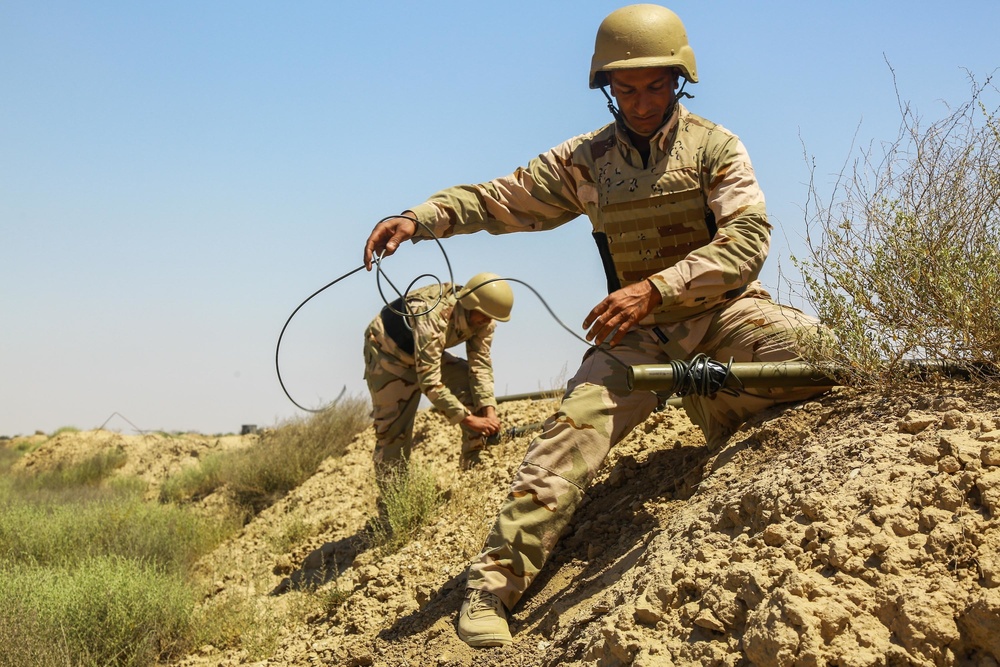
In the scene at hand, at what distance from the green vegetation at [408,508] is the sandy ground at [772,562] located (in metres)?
1.28

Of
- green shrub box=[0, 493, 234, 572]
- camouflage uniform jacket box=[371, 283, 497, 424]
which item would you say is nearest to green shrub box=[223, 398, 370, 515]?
green shrub box=[0, 493, 234, 572]

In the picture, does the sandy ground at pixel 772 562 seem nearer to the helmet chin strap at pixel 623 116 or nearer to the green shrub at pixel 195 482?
the helmet chin strap at pixel 623 116

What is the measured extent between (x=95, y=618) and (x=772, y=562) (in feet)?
14.4

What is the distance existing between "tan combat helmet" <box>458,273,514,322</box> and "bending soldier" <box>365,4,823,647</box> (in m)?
3.01

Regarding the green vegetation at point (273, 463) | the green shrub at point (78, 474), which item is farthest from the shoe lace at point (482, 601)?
the green shrub at point (78, 474)

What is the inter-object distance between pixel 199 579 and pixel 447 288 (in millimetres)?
3099

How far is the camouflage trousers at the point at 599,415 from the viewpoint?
3990 millimetres

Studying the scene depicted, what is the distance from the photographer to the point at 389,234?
14.4 ft

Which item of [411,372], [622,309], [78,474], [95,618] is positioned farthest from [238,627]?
[78,474]

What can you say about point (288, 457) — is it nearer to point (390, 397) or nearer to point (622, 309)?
point (390, 397)

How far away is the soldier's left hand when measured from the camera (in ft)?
12.6

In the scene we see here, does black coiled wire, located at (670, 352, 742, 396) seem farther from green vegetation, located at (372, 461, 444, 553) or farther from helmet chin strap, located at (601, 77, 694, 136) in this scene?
green vegetation, located at (372, 461, 444, 553)

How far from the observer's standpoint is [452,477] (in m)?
7.49

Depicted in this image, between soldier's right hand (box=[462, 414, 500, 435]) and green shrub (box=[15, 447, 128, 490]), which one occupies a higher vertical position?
soldier's right hand (box=[462, 414, 500, 435])
